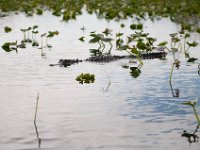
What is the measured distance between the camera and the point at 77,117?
632 cm

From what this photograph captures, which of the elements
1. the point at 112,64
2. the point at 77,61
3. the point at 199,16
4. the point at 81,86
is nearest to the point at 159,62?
the point at 112,64

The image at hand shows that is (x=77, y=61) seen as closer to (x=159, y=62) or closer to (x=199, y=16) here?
(x=159, y=62)

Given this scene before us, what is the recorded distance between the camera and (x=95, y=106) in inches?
271

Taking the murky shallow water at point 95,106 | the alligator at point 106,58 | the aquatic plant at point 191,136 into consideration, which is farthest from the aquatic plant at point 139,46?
the aquatic plant at point 191,136

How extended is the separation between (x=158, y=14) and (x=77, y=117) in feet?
53.2

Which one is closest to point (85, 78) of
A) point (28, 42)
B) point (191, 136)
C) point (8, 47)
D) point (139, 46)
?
point (139, 46)

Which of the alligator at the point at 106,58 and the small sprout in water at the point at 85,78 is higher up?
the alligator at the point at 106,58

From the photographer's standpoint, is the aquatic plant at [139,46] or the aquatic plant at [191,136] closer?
the aquatic plant at [191,136]

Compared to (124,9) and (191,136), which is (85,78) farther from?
(124,9)

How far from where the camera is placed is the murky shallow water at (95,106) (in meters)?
5.43

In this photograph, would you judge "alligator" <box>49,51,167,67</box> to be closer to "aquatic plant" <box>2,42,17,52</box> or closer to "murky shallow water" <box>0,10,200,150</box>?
"murky shallow water" <box>0,10,200,150</box>

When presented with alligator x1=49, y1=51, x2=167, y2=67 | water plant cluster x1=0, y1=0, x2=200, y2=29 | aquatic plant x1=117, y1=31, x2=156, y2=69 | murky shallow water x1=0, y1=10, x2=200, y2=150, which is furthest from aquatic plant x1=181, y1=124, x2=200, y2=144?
water plant cluster x1=0, y1=0, x2=200, y2=29

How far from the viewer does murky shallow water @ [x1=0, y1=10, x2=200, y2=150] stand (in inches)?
214

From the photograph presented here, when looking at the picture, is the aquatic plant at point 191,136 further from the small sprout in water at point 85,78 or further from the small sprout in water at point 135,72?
the small sprout in water at point 135,72
